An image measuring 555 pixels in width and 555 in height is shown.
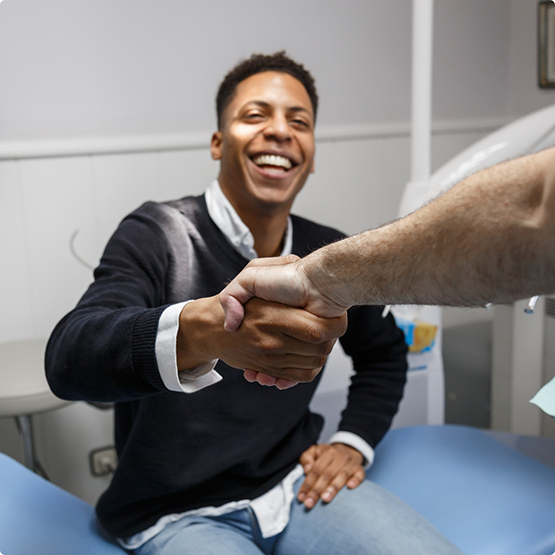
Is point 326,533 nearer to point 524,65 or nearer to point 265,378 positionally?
point 265,378

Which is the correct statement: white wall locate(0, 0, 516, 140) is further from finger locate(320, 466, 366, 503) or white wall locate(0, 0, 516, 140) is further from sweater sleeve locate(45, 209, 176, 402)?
finger locate(320, 466, 366, 503)

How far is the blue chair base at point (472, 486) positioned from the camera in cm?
107

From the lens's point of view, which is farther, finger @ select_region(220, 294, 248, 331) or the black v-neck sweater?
the black v-neck sweater

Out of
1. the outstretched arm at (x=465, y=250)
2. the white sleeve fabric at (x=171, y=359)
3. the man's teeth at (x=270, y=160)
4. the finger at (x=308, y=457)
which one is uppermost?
the man's teeth at (x=270, y=160)

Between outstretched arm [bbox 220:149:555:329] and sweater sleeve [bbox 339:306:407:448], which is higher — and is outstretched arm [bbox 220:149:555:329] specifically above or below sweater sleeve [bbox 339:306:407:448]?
above

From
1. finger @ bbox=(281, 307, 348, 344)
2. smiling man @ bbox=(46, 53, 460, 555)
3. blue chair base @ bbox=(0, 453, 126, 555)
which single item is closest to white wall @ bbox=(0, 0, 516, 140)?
smiling man @ bbox=(46, 53, 460, 555)

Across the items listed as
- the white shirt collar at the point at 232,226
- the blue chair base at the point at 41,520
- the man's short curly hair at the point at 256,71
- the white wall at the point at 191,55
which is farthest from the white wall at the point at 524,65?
the blue chair base at the point at 41,520

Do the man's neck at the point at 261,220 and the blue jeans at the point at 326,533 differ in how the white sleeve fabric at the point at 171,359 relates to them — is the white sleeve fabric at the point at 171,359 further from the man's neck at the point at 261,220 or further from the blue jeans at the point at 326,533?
the man's neck at the point at 261,220

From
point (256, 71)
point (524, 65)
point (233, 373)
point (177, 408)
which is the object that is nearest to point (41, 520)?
point (177, 408)

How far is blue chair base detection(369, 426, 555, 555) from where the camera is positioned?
1.07 m

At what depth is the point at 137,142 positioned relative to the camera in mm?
1791

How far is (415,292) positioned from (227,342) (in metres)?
0.27

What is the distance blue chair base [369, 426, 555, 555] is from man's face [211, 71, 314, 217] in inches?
A: 23.6

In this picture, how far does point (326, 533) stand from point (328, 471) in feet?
0.40
